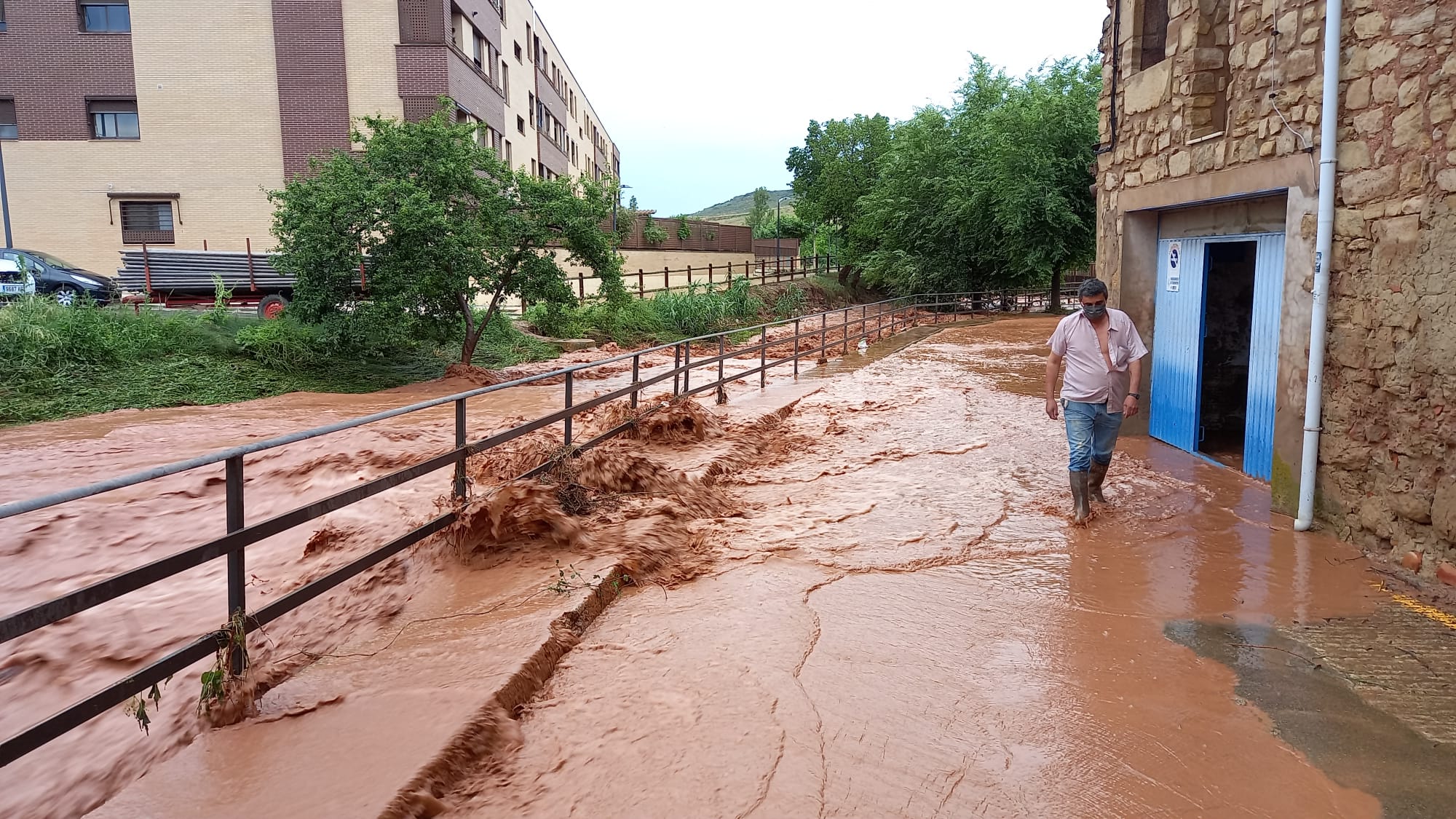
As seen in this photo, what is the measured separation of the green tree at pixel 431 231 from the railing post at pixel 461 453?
414 inches

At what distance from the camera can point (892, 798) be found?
3.19m

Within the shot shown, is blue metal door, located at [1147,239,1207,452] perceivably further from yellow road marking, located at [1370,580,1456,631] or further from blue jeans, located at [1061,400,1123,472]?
yellow road marking, located at [1370,580,1456,631]

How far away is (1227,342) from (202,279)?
772 inches

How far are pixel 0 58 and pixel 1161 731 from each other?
113ft

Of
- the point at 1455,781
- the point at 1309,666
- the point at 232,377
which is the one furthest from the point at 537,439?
the point at 232,377

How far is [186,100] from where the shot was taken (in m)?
26.5

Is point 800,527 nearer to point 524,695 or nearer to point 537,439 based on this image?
point 537,439

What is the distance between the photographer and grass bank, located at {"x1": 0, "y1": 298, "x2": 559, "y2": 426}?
44.4 ft

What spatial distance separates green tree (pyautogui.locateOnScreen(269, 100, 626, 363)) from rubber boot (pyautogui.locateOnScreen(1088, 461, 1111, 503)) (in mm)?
11464

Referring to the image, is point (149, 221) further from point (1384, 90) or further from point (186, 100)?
point (1384, 90)

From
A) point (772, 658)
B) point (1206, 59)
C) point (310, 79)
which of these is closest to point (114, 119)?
point (310, 79)

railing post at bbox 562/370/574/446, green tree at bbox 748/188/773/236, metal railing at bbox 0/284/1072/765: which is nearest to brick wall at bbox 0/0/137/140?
railing post at bbox 562/370/574/446

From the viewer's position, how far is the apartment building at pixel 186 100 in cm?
2605

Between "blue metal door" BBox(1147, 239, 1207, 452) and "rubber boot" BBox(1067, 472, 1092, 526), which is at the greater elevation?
"blue metal door" BBox(1147, 239, 1207, 452)
